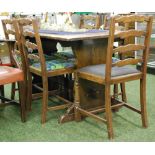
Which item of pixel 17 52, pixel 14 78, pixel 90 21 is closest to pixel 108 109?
pixel 14 78

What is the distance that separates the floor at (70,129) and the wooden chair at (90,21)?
111 centimetres

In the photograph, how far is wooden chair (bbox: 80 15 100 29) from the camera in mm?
3242

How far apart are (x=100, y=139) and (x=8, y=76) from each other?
87 centimetres

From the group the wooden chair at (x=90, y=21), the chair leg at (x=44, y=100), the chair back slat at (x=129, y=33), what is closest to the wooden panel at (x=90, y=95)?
the chair leg at (x=44, y=100)

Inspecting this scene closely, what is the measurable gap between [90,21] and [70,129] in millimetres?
1799

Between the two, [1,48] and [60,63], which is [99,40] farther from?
[1,48]

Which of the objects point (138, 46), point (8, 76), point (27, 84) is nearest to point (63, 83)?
point (27, 84)

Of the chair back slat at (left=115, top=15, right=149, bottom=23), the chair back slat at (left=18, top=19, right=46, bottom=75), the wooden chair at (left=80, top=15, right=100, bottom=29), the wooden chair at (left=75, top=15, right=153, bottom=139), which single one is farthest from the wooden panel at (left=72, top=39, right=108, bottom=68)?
the wooden chair at (left=80, top=15, right=100, bottom=29)

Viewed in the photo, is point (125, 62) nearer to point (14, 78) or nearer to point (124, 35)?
point (124, 35)

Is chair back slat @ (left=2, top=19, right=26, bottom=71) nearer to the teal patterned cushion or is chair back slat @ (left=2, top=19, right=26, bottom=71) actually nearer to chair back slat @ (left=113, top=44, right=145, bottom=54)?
the teal patterned cushion

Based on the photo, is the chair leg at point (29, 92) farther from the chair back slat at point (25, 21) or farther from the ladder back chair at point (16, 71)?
the chair back slat at point (25, 21)

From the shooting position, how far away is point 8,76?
216 centimetres

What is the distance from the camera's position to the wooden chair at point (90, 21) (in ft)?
10.6

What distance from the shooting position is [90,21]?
3.65 metres
